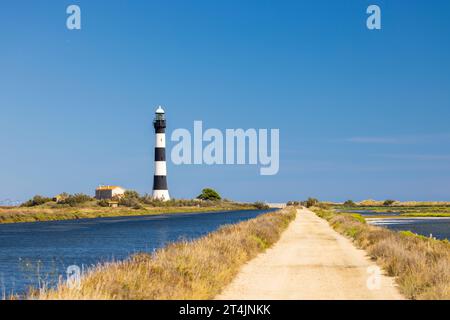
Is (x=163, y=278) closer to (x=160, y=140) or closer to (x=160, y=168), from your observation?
(x=160, y=140)

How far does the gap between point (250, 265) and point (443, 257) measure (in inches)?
247

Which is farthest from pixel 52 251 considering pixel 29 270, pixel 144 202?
pixel 144 202

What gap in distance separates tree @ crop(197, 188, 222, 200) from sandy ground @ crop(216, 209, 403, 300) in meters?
153

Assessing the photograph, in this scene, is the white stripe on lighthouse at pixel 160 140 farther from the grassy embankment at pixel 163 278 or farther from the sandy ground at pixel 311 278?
the grassy embankment at pixel 163 278

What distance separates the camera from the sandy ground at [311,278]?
573 inches

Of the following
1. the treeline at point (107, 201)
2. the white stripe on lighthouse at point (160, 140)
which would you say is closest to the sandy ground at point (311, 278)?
the white stripe on lighthouse at point (160, 140)

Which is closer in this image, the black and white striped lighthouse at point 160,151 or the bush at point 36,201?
the black and white striped lighthouse at point 160,151

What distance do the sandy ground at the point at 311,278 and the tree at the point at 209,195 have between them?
153145 mm

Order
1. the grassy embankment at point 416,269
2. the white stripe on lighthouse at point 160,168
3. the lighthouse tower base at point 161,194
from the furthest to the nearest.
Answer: the lighthouse tower base at point 161,194
the white stripe on lighthouse at point 160,168
the grassy embankment at point 416,269

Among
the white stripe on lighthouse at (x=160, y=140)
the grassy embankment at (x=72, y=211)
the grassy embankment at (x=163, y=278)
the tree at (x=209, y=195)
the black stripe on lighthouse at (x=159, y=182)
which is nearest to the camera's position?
the grassy embankment at (x=163, y=278)

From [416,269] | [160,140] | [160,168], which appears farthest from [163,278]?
[160,168]

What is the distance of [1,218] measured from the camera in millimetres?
81000

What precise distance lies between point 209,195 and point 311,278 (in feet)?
540
